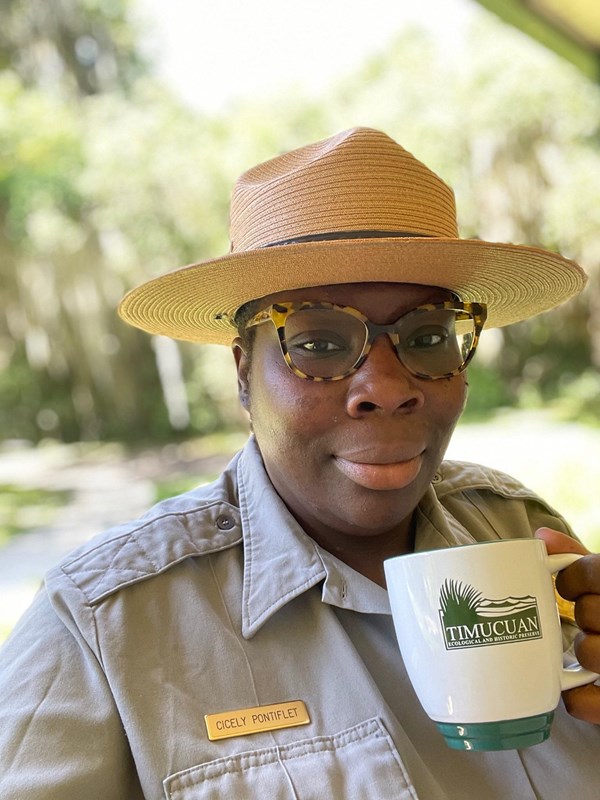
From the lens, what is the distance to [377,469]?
3.50 feet

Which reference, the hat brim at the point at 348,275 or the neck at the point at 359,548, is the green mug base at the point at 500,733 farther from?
the hat brim at the point at 348,275

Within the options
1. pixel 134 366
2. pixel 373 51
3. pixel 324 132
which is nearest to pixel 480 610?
pixel 324 132

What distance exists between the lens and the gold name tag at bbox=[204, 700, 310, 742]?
3.20 ft

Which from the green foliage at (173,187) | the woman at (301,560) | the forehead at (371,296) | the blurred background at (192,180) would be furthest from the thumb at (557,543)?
the green foliage at (173,187)

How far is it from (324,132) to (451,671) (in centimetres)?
1120

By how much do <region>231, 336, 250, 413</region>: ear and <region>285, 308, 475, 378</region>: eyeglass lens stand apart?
0.16 m

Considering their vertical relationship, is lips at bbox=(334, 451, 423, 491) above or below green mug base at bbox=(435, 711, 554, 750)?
above

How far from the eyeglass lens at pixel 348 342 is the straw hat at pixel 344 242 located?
0.06 metres

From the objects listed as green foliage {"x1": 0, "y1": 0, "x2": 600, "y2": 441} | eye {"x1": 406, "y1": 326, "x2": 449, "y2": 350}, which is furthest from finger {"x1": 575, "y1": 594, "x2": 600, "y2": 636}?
green foliage {"x1": 0, "y1": 0, "x2": 600, "y2": 441}

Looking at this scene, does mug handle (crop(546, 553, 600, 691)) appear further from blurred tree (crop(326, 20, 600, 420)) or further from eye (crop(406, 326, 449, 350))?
blurred tree (crop(326, 20, 600, 420))

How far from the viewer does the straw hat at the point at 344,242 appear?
1.10m

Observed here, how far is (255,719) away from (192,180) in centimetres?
1120

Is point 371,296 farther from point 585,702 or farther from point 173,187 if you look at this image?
point 173,187

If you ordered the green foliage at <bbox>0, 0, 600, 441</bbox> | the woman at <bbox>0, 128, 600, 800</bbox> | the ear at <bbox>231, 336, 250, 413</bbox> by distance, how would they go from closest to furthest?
the woman at <bbox>0, 128, 600, 800</bbox>, the ear at <bbox>231, 336, 250, 413</bbox>, the green foliage at <bbox>0, 0, 600, 441</bbox>
